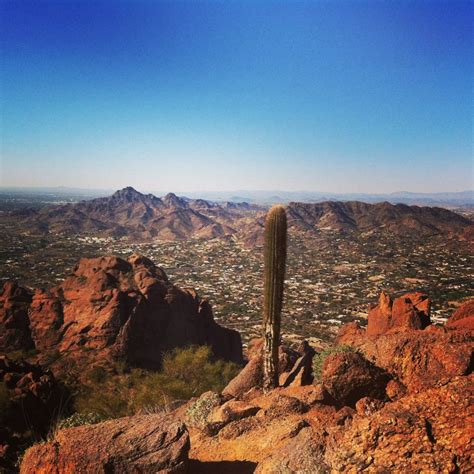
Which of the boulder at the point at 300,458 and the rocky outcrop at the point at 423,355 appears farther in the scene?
the rocky outcrop at the point at 423,355

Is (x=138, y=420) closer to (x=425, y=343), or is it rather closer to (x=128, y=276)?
(x=425, y=343)

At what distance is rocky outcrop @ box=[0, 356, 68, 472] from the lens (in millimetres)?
14938

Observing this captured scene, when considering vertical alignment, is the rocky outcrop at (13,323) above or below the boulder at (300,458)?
below

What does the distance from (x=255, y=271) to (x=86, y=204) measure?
143 meters

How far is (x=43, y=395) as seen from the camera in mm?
16953

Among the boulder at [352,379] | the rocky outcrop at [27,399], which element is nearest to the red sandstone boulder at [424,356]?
the boulder at [352,379]

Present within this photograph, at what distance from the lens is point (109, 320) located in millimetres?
26688

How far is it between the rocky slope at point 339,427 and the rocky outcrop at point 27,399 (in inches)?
323

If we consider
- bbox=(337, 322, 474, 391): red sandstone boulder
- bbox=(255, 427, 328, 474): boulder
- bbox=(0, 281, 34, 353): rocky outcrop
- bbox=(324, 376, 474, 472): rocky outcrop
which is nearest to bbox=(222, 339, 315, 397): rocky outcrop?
bbox=(337, 322, 474, 391): red sandstone boulder

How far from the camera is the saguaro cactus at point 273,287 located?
521 inches

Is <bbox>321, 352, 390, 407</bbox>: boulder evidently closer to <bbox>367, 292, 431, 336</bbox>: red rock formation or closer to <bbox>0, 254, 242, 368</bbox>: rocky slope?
<bbox>367, 292, 431, 336</bbox>: red rock formation

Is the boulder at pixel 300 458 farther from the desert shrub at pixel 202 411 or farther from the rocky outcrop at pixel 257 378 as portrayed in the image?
the rocky outcrop at pixel 257 378

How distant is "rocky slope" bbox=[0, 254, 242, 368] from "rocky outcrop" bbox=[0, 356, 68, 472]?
6731 millimetres

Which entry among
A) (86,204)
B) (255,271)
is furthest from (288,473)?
(86,204)
